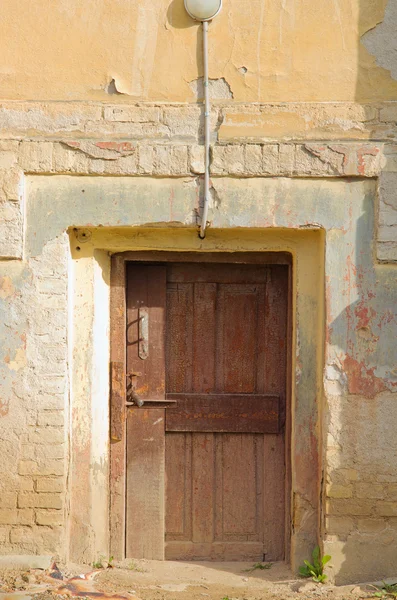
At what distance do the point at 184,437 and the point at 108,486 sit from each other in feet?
1.78

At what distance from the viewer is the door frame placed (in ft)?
15.6

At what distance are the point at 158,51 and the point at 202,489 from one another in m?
2.60

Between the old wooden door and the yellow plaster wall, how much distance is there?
43.6 inches

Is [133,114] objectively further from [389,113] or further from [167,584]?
[167,584]

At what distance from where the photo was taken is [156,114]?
14.5ft

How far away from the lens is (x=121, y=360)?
15.7 ft

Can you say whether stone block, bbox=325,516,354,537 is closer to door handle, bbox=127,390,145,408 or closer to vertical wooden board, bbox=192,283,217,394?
vertical wooden board, bbox=192,283,217,394

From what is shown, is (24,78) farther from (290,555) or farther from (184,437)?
(290,555)

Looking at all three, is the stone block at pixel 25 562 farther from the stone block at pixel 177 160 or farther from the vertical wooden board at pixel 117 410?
Result: the stone block at pixel 177 160

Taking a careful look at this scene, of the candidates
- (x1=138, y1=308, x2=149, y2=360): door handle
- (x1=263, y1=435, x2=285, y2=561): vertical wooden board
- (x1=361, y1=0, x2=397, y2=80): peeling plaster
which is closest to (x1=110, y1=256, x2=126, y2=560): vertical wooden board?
(x1=138, y1=308, x2=149, y2=360): door handle

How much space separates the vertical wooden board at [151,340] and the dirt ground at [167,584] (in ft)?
3.37

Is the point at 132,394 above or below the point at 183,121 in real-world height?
below

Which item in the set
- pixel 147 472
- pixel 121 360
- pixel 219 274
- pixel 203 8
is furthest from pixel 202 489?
pixel 203 8

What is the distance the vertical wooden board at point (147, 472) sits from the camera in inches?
190
